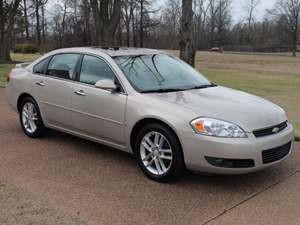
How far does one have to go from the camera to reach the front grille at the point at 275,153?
465 centimetres

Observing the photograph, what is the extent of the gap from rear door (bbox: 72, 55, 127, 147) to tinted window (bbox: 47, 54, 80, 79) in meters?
0.21

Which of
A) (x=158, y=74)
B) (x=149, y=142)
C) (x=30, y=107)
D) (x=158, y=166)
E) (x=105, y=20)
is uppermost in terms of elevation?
(x=105, y=20)

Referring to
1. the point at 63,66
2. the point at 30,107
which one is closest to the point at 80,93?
the point at 63,66

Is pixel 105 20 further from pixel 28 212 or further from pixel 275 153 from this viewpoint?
pixel 28 212

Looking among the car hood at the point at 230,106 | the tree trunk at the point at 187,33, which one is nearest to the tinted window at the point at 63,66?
the car hood at the point at 230,106

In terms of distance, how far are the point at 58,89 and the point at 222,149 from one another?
9.01ft

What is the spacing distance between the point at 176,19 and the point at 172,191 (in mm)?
79686

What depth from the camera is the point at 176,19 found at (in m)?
82.2

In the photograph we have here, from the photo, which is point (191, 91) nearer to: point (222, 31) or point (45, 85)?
point (45, 85)

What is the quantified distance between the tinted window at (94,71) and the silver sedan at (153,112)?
1 cm

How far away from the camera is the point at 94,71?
19.3 ft

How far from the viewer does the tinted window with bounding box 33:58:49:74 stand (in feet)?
22.1

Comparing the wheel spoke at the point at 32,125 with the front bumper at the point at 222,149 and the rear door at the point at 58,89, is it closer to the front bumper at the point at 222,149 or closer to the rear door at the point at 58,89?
the rear door at the point at 58,89

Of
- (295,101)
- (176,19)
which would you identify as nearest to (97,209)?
(295,101)
